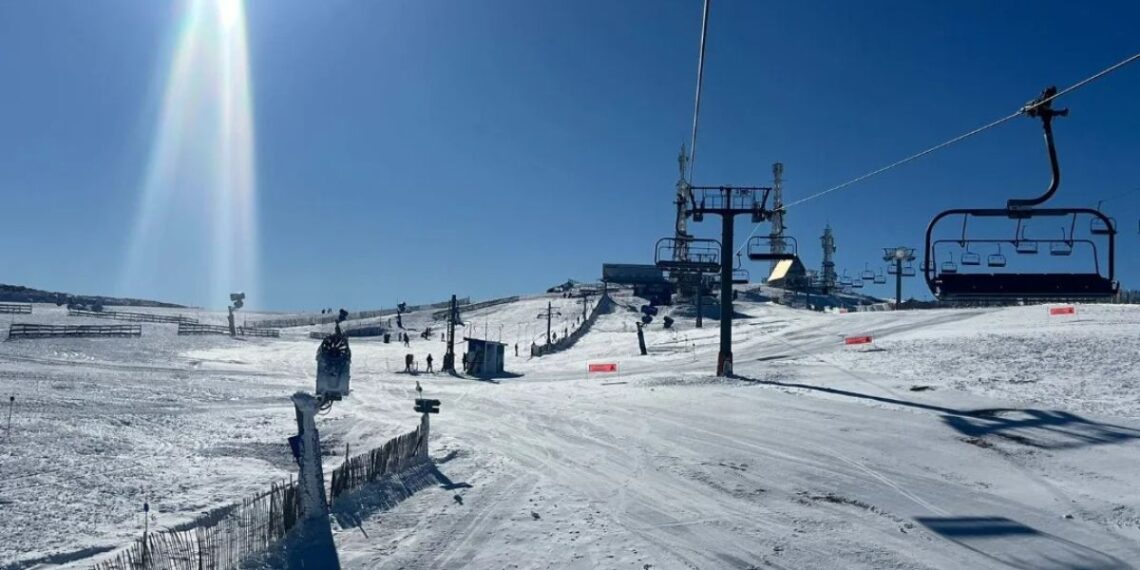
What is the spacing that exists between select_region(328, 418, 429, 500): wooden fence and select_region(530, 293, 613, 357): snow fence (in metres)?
42.3

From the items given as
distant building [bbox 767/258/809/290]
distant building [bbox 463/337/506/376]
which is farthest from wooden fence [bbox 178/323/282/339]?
distant building [bbox 767/258/809/290]

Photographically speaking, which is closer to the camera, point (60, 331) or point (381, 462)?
point (381, 462)

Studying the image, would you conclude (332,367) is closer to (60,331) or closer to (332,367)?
(332,367)

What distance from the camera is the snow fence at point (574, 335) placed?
61500 mm

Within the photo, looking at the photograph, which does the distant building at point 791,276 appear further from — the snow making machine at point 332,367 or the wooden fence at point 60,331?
the snow making machine at point 332,367

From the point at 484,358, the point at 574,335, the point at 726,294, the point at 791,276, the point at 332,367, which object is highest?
the point at 791,276

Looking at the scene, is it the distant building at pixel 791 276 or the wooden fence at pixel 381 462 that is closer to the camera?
the wooden fence at pixel 381 462

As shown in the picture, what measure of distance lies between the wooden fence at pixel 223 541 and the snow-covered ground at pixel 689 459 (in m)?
1.00

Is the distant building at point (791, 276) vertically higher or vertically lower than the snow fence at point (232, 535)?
higher

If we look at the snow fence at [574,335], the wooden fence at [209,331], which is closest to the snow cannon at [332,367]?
the snow fence at [574,335]

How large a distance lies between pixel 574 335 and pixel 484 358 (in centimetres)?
1931

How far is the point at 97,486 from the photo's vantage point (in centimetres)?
1548

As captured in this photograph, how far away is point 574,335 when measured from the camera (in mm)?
68562

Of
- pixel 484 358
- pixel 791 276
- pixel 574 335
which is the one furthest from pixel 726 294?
pixel 791 276
